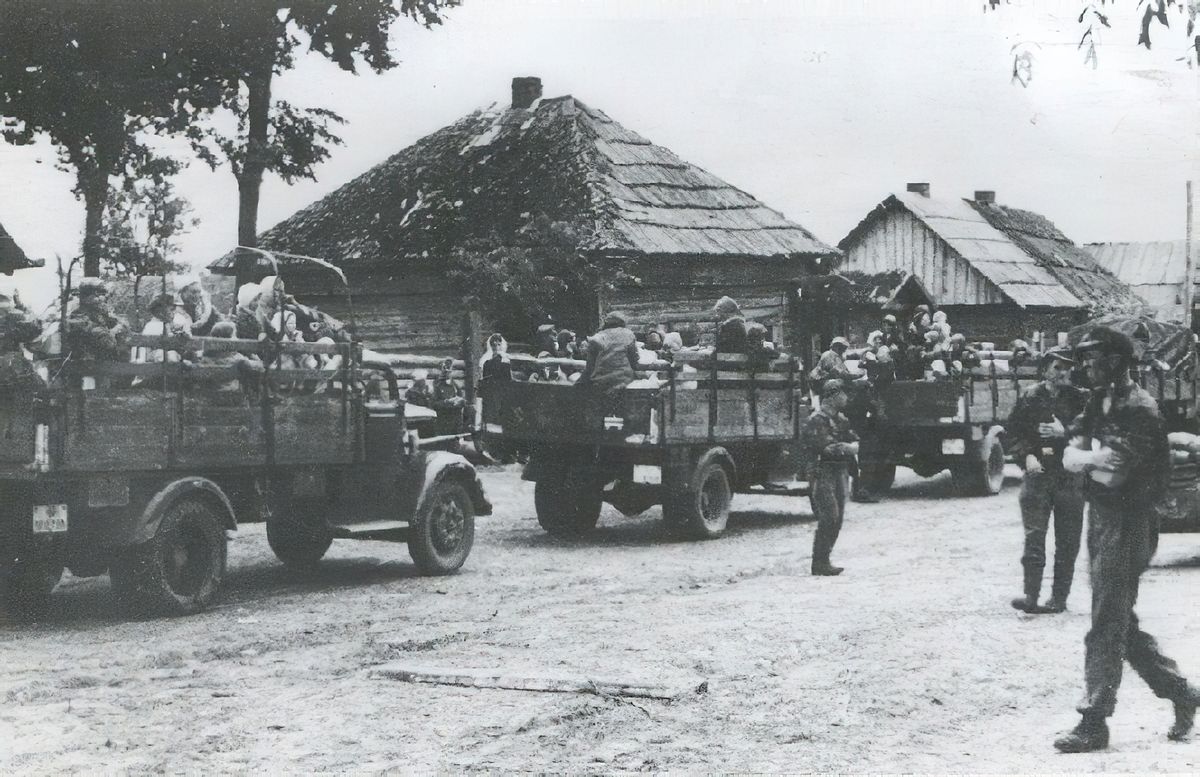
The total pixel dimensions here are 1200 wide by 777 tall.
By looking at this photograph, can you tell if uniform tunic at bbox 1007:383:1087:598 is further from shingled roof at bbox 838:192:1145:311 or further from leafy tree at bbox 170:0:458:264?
shingled roof at bbox 838:192:1145:311

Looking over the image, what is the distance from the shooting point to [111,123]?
9.64 m

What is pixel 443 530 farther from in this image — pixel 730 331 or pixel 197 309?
pixel 730 331

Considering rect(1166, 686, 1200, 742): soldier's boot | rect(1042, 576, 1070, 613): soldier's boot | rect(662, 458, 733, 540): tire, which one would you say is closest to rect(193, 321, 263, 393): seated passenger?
rect(662, 458, 733, 540): tire

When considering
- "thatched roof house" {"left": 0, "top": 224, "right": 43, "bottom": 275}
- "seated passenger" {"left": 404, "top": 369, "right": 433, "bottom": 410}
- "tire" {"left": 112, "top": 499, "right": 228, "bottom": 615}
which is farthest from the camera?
"seated passenger" {"left": 404, "top": 369, "right": 433, "bottom": 410}

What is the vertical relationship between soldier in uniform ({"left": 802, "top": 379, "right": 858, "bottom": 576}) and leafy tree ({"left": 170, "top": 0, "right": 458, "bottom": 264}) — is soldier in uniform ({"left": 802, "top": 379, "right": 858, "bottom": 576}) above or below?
below

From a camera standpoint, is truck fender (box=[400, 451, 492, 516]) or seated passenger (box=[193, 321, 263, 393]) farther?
truck fender (box=[400, 451, 492, 516])

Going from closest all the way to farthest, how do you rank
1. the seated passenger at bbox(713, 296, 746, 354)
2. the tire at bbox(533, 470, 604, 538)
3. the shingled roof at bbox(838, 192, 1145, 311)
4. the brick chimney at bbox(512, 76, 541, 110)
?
the tire at bbox(533, 470, 604, 538), the seated passenger at bbox(713, 296, 746, 354), the shingled roof at bbox(838, 192, 1145, 311), the brick chimney at bbox(512, 76, 541, 110)

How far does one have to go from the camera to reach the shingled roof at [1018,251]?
73.8 ft

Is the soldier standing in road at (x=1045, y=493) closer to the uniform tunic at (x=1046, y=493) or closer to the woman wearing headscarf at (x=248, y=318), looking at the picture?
the uniform tunic at (x=1046, y=493)

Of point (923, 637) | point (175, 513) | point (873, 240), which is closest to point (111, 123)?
point (175, 513)

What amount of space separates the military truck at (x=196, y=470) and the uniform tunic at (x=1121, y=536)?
18.2ft

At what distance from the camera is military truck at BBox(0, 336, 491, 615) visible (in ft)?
25.1

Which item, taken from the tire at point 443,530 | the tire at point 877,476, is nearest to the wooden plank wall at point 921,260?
the tire at point 877,476

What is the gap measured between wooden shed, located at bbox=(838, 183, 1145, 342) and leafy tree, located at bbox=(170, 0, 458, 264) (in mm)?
15089
